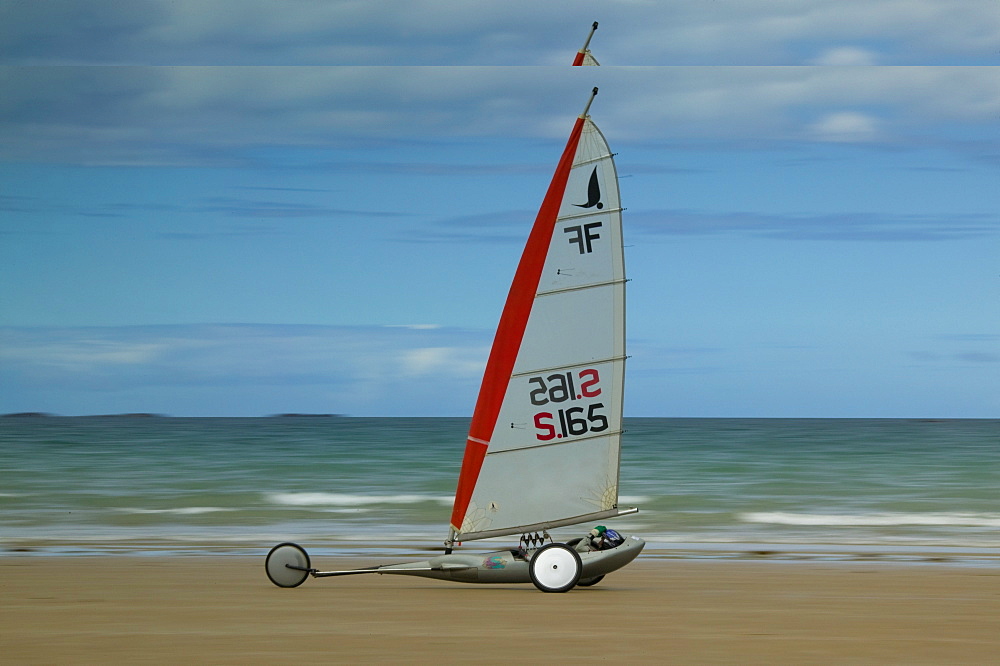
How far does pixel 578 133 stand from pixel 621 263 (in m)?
1.43

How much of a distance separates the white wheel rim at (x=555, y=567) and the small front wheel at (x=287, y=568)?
8.31 ft

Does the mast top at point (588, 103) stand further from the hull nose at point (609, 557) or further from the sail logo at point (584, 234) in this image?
the hull nose at point (609, 557)

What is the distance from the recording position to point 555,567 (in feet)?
Result: 41.1

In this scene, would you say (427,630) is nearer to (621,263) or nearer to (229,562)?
(621,263)

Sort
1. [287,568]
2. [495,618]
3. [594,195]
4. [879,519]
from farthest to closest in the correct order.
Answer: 1. [879,519]
2. [287,568]
3. [594,195]
4. [495,618]

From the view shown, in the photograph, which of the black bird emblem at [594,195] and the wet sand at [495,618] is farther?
the black bird emblem at [594,195]

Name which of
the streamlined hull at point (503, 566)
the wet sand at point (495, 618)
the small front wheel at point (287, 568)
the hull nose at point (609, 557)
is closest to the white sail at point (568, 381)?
the streamlined hull at point (503, 566)

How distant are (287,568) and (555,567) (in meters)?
2.89

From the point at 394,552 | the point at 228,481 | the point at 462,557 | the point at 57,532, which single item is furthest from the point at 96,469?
the point at 462,557

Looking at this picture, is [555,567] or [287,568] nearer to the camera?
[555,567]

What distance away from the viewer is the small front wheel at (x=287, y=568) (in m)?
12.9

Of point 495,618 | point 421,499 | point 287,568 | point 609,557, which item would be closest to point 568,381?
point 609,557

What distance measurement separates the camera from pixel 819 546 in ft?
64.8

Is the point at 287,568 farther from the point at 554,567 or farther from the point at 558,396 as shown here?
the point at 558,396
